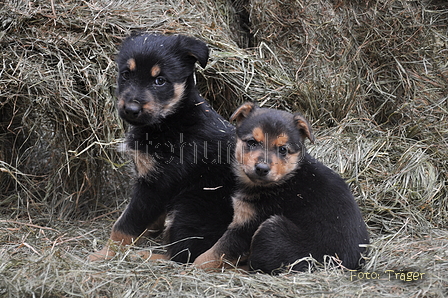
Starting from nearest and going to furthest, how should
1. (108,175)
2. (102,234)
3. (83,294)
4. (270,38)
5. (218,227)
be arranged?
1. (83,294)
2. (218,227)
3. (102,234)
4. (108,175)
5. (270,38)

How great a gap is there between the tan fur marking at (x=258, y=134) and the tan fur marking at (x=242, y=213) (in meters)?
0.59

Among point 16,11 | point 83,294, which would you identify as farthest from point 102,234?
point 16,11

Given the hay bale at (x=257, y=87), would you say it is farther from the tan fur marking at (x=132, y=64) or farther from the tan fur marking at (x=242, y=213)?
the tan fur marking at (x=242, y=213)

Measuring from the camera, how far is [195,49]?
17.3ft

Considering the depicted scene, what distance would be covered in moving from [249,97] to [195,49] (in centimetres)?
138

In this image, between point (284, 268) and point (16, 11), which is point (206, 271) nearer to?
point (284, 268)

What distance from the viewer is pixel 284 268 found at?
451 centimetres

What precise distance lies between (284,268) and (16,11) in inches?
159

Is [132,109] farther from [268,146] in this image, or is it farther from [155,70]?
[268,146]

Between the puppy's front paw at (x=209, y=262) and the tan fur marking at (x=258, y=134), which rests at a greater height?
the tan fur marking at (x=258, y=134)

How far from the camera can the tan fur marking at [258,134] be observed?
4.75 meters

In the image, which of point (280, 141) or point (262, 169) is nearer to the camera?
point (262, 169)

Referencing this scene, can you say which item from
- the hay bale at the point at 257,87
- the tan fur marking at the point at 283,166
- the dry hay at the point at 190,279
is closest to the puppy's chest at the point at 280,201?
the tan fur marking at the point at 283,166

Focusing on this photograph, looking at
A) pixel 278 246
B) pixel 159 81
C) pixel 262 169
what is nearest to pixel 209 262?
pixel 278 246
